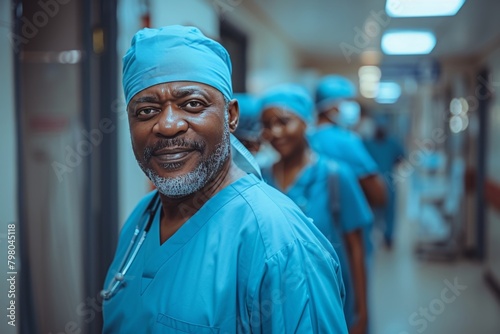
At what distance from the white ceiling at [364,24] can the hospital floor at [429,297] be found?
5.77 ft

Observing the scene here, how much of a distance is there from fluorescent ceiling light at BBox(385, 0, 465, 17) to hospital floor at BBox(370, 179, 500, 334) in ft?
5.19

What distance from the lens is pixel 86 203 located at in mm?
2094

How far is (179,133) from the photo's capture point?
909 millimetres

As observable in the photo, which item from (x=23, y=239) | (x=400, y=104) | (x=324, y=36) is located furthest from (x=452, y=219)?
(x=400, y=104)

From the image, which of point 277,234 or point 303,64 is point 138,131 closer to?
point 277,234

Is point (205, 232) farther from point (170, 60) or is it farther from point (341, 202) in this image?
point (341, 202)

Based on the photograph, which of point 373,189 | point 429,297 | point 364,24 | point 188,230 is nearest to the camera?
point 188,230

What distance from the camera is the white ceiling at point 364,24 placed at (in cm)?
300

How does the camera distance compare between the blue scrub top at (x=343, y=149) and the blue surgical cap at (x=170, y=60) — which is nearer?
the blue surgical cap at (x=170, y=60)

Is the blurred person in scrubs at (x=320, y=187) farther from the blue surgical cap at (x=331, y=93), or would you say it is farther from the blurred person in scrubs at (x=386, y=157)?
the blurred person in scrubs at (x=386, y=157)

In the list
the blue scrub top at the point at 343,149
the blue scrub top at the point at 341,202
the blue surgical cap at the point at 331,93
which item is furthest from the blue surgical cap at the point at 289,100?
the blue surgical cap at the point at 331,93

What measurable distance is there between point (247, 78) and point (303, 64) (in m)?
2.99

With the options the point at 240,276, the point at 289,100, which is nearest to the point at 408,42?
the point at 289,100

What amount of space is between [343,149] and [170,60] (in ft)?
4.94
